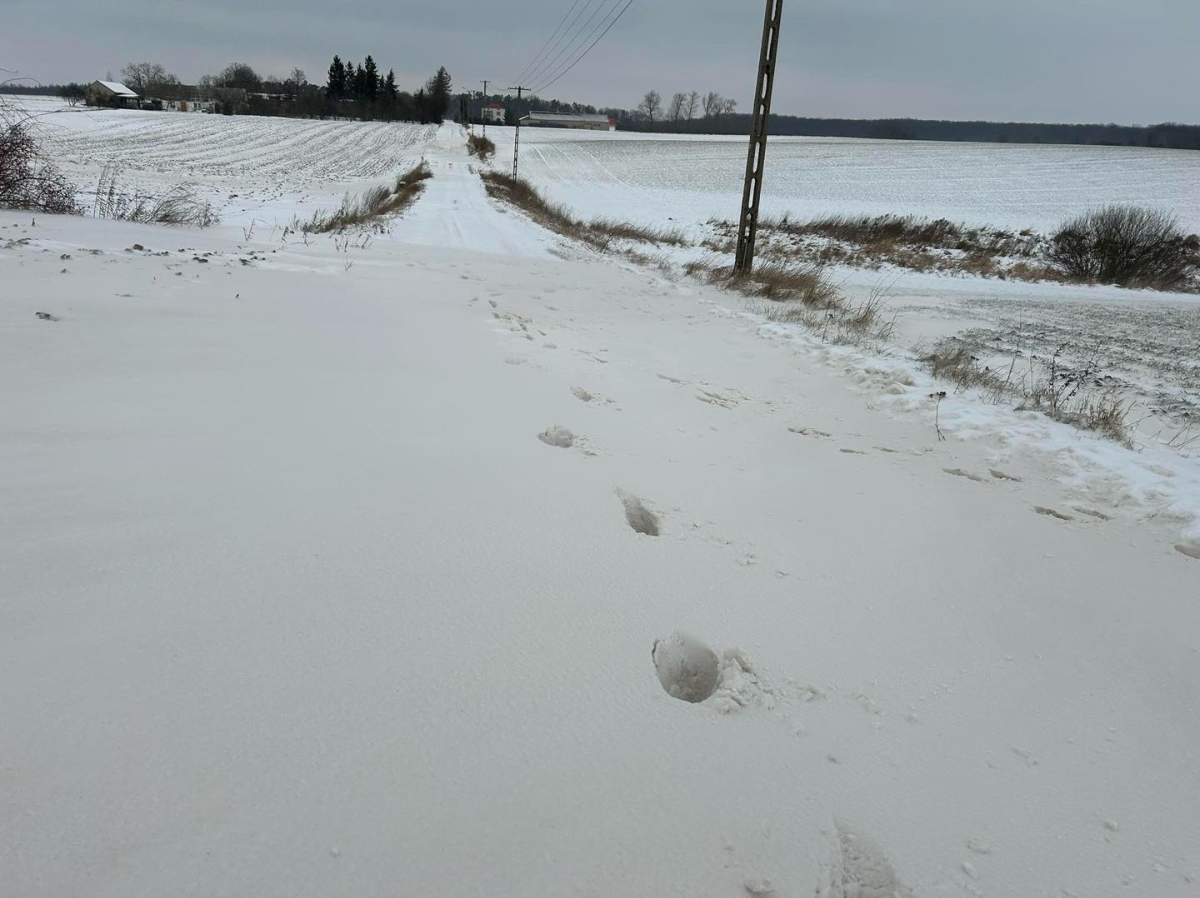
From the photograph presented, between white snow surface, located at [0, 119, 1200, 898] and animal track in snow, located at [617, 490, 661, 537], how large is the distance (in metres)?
0.02

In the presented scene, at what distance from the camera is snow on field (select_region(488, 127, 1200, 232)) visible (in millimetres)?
29688

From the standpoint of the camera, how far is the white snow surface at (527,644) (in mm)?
1233

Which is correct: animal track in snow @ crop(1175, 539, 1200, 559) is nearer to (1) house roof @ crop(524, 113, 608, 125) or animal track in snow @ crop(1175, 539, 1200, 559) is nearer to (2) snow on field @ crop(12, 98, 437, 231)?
(2) snow on field @ crop(12, 98, 437, 231)

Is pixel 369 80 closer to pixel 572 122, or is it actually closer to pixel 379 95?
pixel 379 95

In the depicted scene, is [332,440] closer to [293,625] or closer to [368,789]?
[293,625]

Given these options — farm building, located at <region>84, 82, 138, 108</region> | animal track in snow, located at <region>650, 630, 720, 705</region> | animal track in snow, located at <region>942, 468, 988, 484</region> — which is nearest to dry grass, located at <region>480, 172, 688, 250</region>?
animal track in snow, located at <region>942, 468, 988, 484</region>

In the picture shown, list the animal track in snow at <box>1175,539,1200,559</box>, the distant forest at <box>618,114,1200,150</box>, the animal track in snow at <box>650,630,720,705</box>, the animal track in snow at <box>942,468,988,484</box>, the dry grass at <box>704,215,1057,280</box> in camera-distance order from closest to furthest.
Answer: the animal track in snow at <box>650,630,720,705</box> < the animal track in snow at <box>1175,539,1200,559</box> < the animal track in snow at <box>942,468,988,484</box> < the dry grass at <box>704,215,1057,280</box> < the distant forest at <box>618,114,1200,150</box>

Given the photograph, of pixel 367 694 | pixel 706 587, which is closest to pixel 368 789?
pixel 367 694

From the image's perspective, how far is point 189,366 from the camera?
3236 mm

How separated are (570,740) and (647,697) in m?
0.26

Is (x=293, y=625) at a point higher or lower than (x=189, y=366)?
lower

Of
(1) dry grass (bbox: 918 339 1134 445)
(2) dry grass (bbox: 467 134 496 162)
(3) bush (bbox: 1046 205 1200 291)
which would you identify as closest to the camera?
(1) dry grass (bbox: 918 339 1134 445)

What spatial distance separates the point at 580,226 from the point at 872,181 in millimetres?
27451

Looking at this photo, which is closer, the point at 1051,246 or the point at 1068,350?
the point at 1068,350
